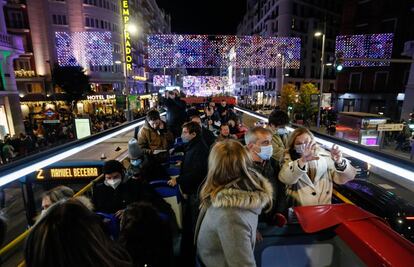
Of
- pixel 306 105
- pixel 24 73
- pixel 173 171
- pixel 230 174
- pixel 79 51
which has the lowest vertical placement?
pixel 306 105

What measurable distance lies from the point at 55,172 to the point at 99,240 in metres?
5.59

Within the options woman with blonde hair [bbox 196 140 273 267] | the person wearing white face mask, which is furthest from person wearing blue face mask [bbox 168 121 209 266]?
woman with blonde hair [bbox 196 140 273 267]

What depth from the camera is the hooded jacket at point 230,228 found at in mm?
1656

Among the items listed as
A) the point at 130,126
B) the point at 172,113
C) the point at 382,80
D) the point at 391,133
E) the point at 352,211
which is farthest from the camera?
the point at 382,80

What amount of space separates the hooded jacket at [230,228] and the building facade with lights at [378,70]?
4094 centimetres

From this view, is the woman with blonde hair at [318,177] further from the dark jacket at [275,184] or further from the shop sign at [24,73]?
the shop sign at [24,73]

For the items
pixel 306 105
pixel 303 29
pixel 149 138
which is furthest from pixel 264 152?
pixel 303 29

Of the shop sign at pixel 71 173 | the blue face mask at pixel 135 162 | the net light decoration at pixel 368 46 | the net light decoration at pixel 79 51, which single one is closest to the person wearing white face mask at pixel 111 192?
the blue face mask at pixel 135 162

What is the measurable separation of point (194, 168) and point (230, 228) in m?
1.98

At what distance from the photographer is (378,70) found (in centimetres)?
3603

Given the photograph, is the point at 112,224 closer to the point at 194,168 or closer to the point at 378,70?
the point at 194,168

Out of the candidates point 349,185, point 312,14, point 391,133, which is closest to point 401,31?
point 391,133

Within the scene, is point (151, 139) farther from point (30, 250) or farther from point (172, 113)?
point (30, 250)

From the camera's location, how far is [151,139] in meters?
5.98
